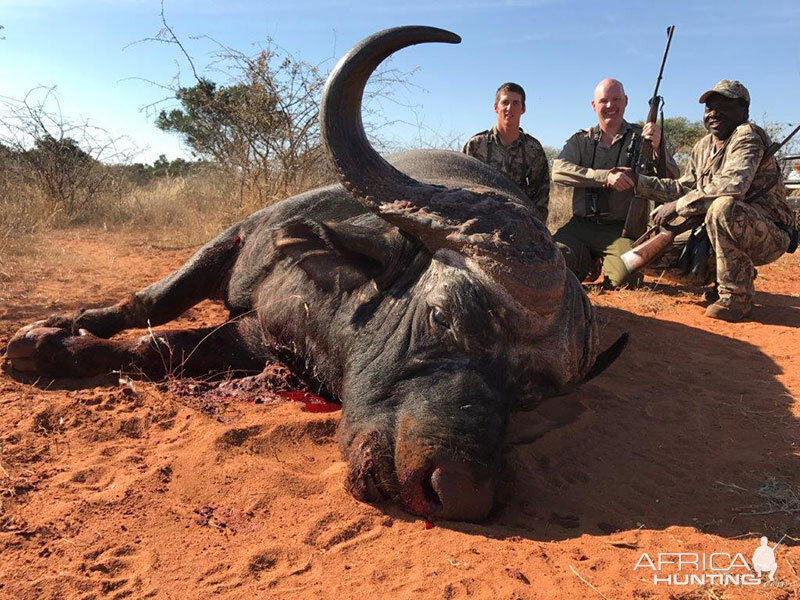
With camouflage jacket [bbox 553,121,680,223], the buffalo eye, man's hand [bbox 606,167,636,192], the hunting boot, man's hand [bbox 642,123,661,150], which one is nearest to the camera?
the buffalo eye

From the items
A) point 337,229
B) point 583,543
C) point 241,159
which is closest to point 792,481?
point 583,543

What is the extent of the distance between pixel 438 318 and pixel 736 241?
525 cm

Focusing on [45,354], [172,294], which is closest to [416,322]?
[172,294]

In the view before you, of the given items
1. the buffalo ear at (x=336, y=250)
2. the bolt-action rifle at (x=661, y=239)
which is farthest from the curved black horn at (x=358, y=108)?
the bolt-action rifle at (x=661, y=239)

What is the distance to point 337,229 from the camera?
294 cm

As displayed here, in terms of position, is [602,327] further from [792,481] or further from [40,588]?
[40,588]

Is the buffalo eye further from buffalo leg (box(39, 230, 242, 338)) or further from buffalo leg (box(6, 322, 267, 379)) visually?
buffalo leg (box(39, 230, 242, 338))

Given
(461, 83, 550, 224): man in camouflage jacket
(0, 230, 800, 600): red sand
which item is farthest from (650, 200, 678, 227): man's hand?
(0, 230, 800, 600): red sand

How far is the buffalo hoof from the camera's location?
12.3ft

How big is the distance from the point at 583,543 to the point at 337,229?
1738 millimetres

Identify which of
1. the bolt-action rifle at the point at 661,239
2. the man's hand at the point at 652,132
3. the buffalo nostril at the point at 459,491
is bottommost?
the buffalo nostril at the point at 459,491

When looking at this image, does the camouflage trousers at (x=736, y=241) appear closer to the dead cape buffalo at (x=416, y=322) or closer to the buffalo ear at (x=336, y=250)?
the dead cape buffalo at (x=416, y=322)

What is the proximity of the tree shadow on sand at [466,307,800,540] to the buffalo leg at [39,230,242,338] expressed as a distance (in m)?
2.42

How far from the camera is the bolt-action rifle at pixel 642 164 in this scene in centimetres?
736
